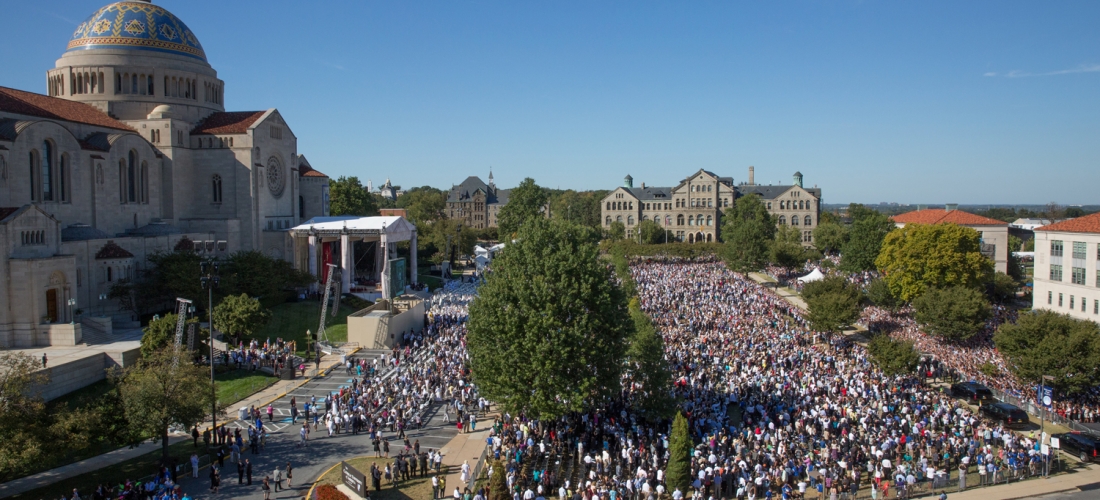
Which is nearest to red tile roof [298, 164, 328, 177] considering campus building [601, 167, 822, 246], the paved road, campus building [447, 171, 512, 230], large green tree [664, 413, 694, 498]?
the paved road

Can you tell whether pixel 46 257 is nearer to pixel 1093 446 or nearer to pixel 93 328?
pixel 93 328

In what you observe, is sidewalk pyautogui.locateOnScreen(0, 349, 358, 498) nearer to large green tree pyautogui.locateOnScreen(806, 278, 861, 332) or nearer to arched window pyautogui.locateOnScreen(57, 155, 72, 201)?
arched window pyautogui.locateOnScreen(57, 155, 72, 201)

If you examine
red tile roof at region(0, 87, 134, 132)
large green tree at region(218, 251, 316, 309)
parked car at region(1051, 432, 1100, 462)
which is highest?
red tile roof at region(0, 87, 134, 132)

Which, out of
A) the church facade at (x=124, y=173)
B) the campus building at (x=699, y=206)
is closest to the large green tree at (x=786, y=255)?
the campus building at (x=699, y=206)

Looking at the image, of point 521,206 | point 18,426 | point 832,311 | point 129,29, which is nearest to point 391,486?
point 18,426

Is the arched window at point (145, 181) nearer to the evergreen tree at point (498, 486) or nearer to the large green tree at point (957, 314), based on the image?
the evergreen tree at point (498, 486)

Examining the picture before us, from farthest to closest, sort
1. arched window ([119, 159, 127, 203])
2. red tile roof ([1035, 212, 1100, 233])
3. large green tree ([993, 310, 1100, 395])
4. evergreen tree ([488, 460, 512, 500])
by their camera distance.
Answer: red tile roof ([1035, 212, 1100, 233]), arched window ([119, 159, 127, 203]), large green tree ([993, 310, 1100, 395]), evergreen tree ([488, 460, 512, 500])

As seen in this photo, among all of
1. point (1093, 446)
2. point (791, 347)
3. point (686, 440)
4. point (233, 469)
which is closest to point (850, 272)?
point (791, 347)
